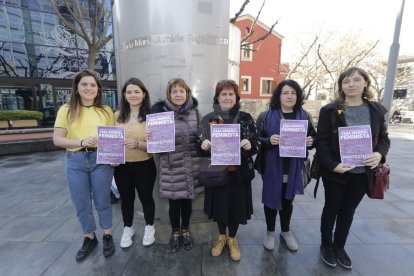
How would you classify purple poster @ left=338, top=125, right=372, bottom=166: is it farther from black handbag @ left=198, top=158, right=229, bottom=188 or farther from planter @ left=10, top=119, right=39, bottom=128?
planter @ left=10, top=119, right=39, bottom=128

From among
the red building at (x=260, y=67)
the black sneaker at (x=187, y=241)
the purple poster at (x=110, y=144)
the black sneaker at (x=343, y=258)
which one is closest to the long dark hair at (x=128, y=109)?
the purple poster at (x=110, y=144)

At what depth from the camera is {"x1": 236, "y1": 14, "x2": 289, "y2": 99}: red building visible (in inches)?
1115

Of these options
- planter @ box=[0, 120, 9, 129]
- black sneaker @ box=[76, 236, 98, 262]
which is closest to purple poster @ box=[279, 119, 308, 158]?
black sneaker @ box=[76, 236, 98, 262]

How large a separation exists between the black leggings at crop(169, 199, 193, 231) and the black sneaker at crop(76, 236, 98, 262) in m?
1.06

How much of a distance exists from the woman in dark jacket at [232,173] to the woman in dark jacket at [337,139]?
771 mm

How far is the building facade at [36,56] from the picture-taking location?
14.7 meters

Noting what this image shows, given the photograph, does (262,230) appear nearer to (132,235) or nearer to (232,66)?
(132,235)

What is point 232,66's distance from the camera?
407 centimetres

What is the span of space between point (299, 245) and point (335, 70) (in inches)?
777

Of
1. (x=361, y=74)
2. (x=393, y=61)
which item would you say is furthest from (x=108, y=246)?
(x=393, y=61)

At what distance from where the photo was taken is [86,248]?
3.02 m

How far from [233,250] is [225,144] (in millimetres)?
1385

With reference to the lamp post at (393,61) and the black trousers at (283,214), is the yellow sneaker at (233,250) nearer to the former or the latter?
the black trousers at (283,214)

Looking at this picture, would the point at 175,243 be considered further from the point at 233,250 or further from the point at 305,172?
the point at 305,172
